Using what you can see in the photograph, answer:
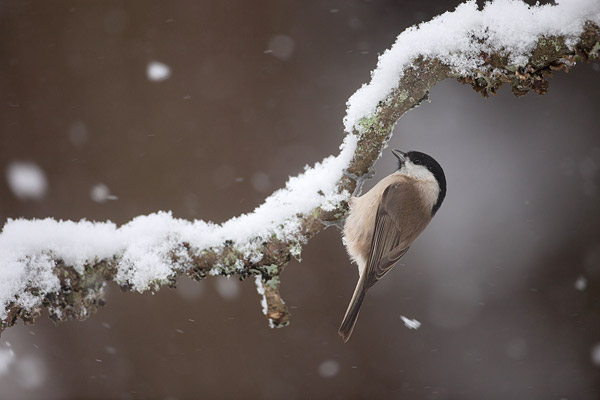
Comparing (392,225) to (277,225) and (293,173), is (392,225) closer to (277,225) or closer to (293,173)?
→ (277,225)

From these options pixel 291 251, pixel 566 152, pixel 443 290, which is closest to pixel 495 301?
pixel 443 290

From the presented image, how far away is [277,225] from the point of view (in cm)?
116

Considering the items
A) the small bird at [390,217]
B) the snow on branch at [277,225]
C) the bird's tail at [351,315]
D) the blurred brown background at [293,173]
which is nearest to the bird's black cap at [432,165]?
the small bird at [390,217]

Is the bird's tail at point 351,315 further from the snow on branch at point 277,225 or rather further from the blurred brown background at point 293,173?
the blurred brown background at point 293,173

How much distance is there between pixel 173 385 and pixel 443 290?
195cm

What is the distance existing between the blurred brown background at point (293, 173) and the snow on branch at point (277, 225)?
1.75 meters

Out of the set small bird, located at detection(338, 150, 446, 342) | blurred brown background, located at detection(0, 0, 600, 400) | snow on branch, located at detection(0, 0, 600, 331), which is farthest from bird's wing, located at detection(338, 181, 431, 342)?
blurred brown background, located at detection(0, 0, 600, 400)

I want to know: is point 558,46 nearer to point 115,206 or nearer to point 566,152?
point 566,152

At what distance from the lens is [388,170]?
2916 millimetres

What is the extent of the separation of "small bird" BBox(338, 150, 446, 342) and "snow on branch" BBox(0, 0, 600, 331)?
19.6 inches

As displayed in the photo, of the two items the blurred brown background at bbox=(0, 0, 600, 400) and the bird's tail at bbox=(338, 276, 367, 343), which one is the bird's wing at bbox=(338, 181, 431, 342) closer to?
the bird's tail at bbox=(338, 276, 367, 343)

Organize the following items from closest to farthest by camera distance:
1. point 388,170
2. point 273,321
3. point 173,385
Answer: point 273,321, point 388,170, point 173,385

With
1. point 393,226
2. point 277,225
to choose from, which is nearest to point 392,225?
point 393,226

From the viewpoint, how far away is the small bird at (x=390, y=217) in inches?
64.3
